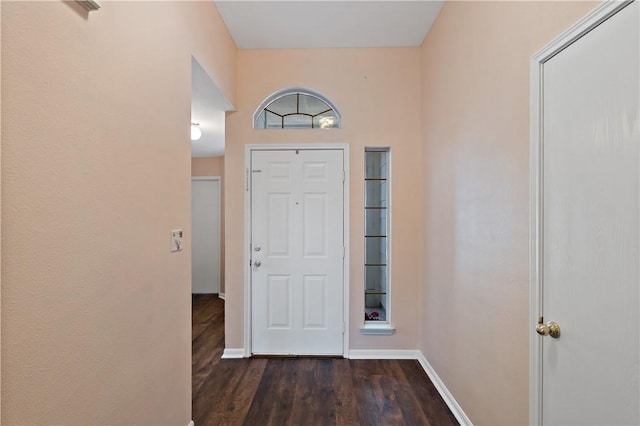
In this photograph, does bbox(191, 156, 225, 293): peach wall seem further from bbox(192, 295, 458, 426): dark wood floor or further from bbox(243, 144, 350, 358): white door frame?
bbox(243, 144, 350, 358): white door frame

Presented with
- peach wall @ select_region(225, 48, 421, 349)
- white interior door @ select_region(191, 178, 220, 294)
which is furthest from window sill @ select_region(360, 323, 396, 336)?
white interior door @ select_region(191, 178, 220, 294)

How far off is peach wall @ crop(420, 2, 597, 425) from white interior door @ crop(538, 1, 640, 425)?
14 centimetres

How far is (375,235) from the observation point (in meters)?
2.94

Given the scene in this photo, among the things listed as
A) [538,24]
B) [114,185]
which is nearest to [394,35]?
[538,24]

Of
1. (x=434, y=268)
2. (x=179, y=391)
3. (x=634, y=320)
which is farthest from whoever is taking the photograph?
(x=434, y=268)

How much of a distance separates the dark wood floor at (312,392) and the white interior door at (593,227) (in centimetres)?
111

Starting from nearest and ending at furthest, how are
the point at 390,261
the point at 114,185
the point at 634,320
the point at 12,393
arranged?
the point at 12,393
the point at 634,320
the point at 114,185
the point at 390,261

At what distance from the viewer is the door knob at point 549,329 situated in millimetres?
1146

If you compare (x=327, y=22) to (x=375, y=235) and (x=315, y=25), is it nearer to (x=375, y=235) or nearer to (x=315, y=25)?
(x=315, y=25)

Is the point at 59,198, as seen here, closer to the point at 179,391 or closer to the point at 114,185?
the point at 114,185

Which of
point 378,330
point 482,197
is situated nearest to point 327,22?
point 482,197

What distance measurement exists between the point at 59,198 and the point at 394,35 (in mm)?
2685

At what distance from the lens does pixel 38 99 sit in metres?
0.84

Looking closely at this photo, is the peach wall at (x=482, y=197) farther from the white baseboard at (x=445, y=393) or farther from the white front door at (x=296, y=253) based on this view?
the white front door at (x=296, y=253)
